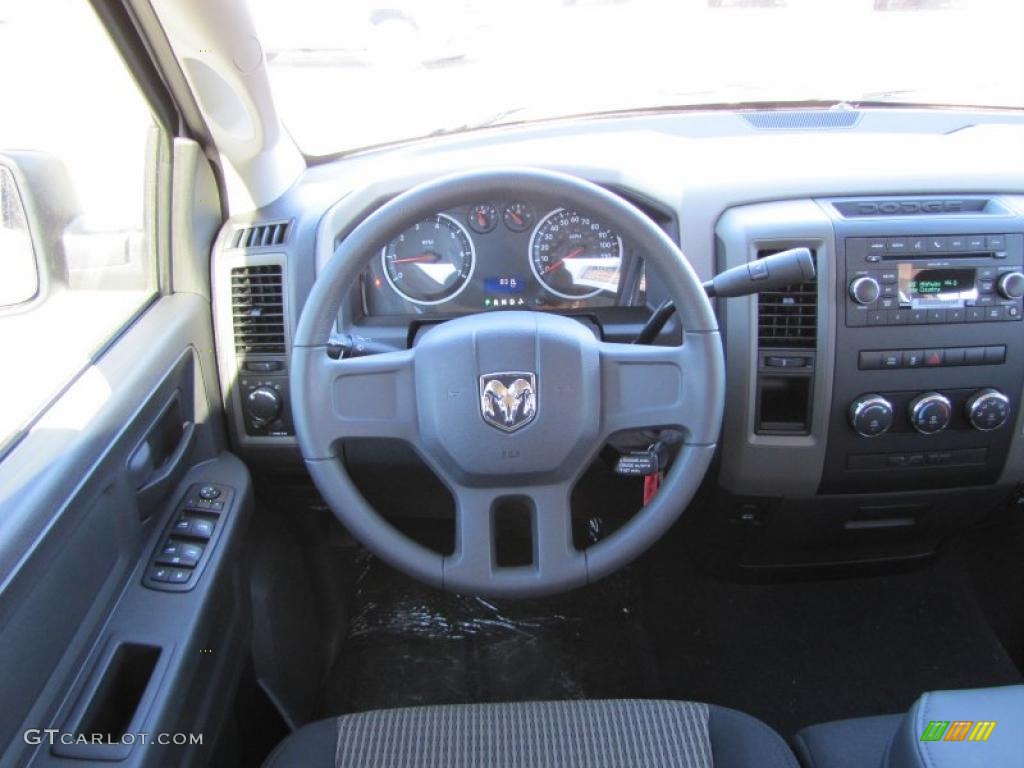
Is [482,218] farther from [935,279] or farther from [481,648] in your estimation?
[481,648]

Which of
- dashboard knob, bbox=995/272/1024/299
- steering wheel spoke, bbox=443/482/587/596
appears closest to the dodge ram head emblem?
steering wheel spoke, bbox=443/482/587/596

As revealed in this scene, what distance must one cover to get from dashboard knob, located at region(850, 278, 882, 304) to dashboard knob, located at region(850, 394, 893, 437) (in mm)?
202

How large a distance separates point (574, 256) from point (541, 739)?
99cm

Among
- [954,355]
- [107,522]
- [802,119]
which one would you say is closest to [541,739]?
[107,522]

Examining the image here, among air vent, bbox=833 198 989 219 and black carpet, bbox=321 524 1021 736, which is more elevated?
air vent, bbox=833 198 989 219

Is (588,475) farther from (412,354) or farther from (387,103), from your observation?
(387,103)

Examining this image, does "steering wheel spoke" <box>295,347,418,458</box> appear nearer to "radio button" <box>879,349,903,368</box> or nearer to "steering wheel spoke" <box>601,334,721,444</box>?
"steering wheel spoke" <box>601,334,721,444</box>

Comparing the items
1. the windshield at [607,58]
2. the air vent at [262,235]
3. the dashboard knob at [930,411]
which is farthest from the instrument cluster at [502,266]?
the dashboard knob at [930,411]

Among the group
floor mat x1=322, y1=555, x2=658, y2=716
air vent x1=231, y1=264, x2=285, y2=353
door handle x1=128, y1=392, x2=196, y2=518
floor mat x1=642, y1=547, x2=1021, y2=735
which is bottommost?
floor mat x1=322, y1=555, x2=658, y2=716

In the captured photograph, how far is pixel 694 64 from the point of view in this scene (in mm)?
2285

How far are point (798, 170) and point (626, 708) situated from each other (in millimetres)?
1148

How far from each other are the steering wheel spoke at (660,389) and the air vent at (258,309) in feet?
2.36

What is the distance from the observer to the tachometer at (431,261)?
6.01ft

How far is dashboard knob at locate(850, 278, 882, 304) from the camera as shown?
5.48 ft
